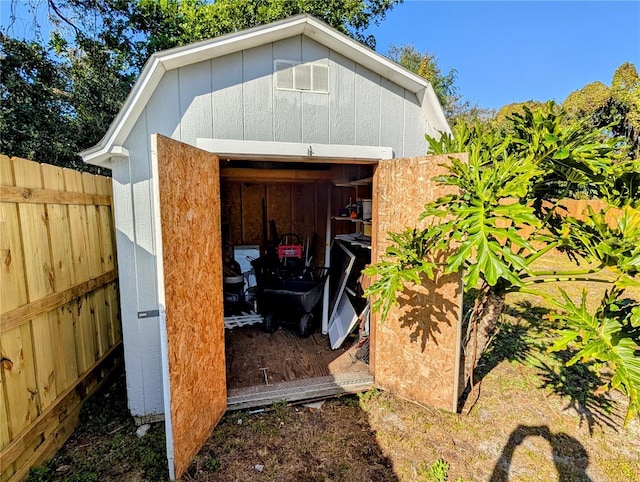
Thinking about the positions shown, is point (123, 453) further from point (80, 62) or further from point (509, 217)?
point (80, 62)

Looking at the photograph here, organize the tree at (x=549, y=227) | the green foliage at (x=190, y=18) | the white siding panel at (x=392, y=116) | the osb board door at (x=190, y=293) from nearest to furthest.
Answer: the tree at (x=549, y=227), the osb board door at (x=190, y=293), the white siding panel at (x=392, y=116), the green foliage at (x=190, y=18)

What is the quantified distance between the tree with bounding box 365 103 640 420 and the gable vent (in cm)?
129

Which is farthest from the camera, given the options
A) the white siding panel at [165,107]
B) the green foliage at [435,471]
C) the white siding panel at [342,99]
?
the white siding panel at [342,99]

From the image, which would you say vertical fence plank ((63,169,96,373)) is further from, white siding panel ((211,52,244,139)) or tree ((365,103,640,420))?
tree ((365,103,640,420))

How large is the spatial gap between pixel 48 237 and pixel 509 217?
302 centimetres

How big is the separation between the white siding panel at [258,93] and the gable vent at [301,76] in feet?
0.28

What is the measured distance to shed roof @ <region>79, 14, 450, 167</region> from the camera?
243 centimetres

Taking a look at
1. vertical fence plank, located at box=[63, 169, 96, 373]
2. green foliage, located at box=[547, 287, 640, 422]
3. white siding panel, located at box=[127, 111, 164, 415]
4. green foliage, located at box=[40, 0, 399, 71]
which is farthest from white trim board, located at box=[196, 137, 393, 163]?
green foliage, located at box=[40, 0, 399, 71]

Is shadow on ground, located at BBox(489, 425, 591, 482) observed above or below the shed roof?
below

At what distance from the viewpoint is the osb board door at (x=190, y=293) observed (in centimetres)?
203

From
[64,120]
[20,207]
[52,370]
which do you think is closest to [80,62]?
[64,120]

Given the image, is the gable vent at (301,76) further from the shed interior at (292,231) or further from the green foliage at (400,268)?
the green foliage at (400,268)

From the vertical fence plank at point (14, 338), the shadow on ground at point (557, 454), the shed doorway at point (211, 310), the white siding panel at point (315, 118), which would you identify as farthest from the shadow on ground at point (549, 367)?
the vertical fence plank at point (14, 338)

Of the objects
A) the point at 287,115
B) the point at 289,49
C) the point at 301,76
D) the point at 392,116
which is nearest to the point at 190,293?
the point at 287,115
